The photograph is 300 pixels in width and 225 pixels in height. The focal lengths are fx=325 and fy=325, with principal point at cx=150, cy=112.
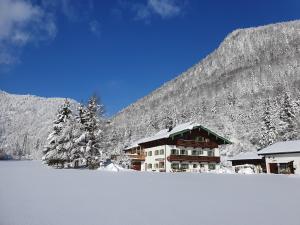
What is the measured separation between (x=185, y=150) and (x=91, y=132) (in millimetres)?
18833

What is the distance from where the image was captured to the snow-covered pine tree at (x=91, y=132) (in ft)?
165

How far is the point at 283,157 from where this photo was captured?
5328cm

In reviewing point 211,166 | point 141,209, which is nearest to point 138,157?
point 211,166

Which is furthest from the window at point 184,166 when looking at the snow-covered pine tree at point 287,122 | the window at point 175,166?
the snow-covered pine tree at point 287,122

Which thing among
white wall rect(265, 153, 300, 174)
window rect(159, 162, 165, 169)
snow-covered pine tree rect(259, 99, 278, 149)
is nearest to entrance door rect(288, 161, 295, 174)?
white wall rect(265, 153, 300, 174)

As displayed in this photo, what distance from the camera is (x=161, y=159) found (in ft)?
199

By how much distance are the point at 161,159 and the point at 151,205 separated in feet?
162

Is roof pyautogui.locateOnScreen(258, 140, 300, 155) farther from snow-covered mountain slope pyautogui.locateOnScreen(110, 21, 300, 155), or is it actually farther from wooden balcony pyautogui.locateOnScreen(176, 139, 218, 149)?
snow-covered mountain slope pyautogui.locateOnScreen(110, 21, 300, 155)

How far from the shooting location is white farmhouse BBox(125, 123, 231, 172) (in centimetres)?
5925

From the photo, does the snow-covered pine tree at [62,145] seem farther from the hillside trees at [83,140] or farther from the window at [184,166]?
the window at [184,166]

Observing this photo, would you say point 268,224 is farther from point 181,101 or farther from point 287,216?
point 181,101

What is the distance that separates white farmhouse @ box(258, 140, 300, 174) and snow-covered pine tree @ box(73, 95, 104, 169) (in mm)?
28022

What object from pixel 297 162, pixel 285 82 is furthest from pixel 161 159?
pixel 285 82

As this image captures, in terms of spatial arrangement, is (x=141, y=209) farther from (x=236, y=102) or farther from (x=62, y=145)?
(x=236, y=102)
